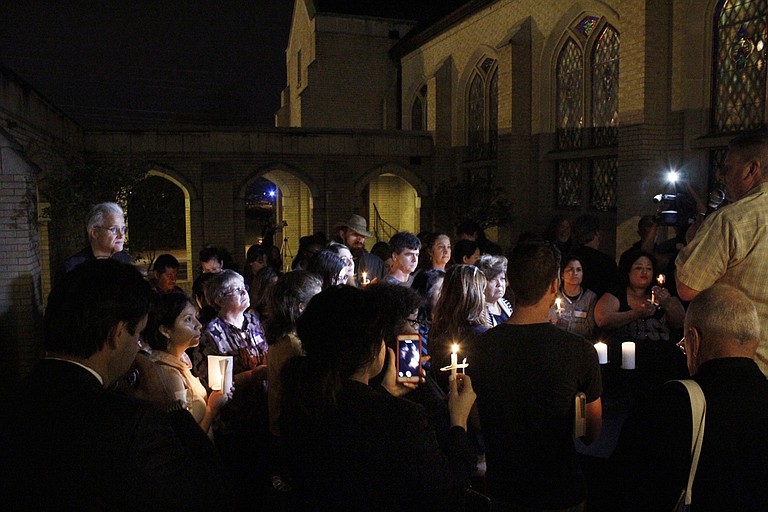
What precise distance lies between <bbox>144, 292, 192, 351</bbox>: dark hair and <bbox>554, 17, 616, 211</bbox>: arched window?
11934 millimetres

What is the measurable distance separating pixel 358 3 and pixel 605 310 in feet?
80.9

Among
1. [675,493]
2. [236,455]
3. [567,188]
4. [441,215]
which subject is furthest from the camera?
[441,215]

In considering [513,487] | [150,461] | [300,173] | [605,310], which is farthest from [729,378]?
[300,173]

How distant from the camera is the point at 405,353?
2.83m

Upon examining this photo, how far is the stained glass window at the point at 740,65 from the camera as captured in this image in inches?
393

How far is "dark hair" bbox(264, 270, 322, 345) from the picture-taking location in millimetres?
3365

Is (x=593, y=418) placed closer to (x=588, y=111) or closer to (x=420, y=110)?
(x=588, y=111)

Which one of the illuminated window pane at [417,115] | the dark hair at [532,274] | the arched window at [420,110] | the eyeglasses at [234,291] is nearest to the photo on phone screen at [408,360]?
the dark hair at [532,274]

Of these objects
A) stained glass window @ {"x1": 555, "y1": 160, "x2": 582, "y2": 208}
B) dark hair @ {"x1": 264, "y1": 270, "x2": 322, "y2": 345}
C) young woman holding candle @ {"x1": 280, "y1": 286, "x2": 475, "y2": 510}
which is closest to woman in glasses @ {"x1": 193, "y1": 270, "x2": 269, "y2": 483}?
dark hair @ {"x1": 264, "y1": 270, "x2": 322, "y2": 345}

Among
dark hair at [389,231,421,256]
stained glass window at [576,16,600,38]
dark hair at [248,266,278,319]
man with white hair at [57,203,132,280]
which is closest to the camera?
man with white hair at [57,203,132,280]

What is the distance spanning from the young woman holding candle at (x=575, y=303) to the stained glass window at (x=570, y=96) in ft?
32.9

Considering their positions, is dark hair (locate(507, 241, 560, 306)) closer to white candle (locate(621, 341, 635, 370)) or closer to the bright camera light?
white candle (locate(621, 341, 635, 370))

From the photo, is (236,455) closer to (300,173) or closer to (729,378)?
(729,378)

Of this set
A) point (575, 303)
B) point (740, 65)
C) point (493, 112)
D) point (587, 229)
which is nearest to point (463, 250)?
point (575, 303)
